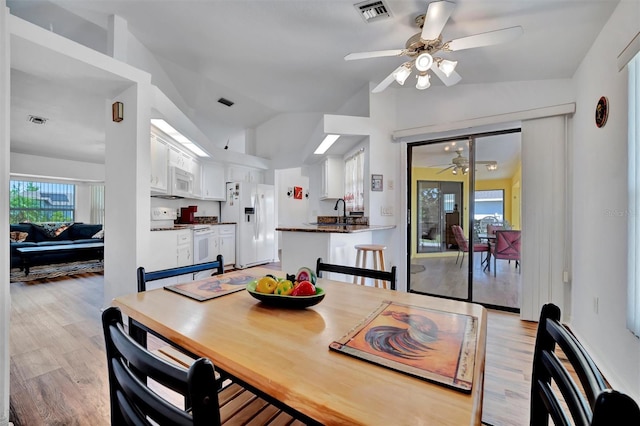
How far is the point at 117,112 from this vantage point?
277 cm

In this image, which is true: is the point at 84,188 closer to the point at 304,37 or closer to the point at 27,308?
the point at 27,308

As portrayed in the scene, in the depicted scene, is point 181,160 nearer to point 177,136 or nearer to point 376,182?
point 177,136

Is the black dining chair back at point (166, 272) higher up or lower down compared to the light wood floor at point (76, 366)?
higher up

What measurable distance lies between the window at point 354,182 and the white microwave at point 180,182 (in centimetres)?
264

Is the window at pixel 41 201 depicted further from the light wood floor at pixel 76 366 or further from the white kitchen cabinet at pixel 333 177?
the white kitchen cabinet at pixel 333 177

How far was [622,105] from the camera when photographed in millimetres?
1825

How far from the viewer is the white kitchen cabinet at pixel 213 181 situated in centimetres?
544

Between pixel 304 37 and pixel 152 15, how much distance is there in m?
1.39

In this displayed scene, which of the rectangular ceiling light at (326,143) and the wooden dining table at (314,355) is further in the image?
the rectangular ceiling light at (326,143)

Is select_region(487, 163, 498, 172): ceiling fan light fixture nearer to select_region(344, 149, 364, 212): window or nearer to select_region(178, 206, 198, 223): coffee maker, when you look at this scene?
select_region(344, 149, 364, 212): window

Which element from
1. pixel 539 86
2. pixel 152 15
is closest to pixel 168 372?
pixel 152 15

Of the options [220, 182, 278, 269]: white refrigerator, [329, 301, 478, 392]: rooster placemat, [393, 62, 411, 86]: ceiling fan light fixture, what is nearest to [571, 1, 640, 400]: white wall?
[393, 62, 411, 86]: ceiling fan light fixture

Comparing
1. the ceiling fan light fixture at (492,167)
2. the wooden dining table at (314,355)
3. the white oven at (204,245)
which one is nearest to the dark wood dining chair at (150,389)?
the wooden dining table at (314,355)

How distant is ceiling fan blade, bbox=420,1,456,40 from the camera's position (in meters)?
1.72
